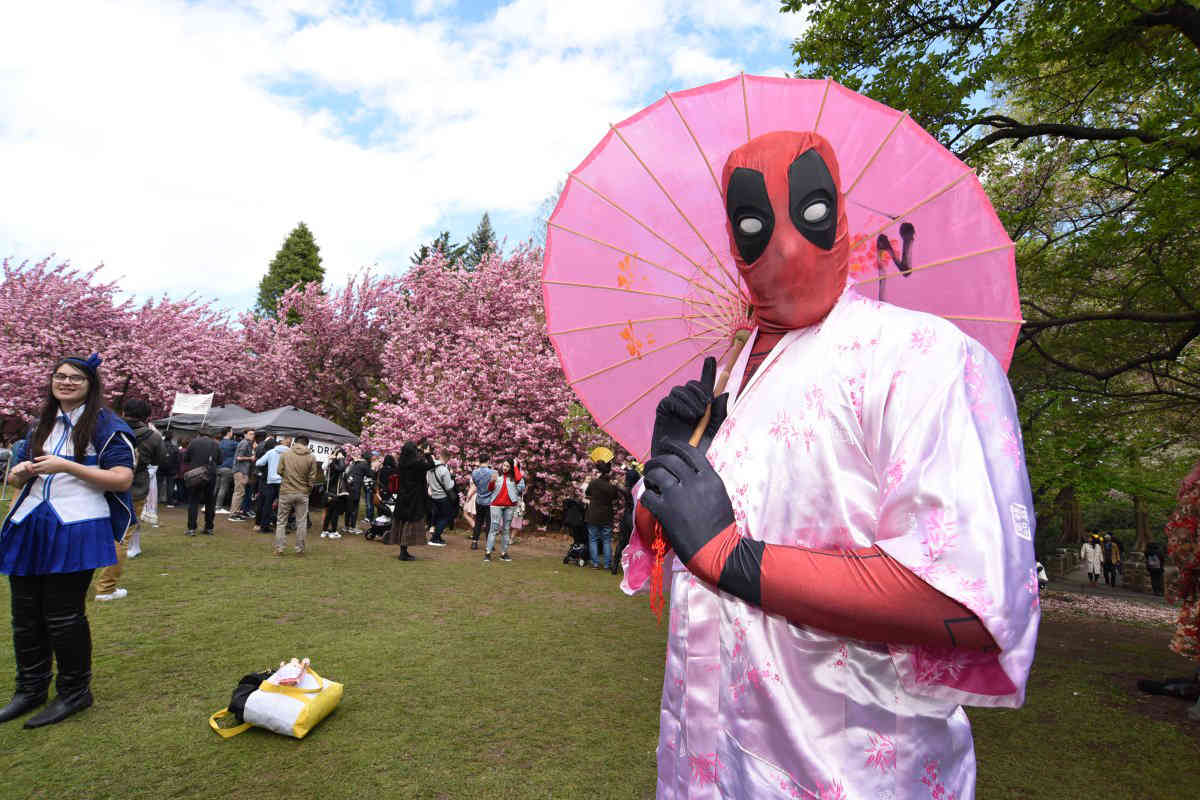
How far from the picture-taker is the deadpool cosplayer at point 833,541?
968mm

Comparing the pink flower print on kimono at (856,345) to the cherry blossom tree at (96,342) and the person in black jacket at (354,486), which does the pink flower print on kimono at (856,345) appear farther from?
the cherry blossom tree at (96,342)

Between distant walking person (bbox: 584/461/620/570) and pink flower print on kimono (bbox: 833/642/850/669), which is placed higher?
pink flower print on kimono (bbox: 833/642/850/669)

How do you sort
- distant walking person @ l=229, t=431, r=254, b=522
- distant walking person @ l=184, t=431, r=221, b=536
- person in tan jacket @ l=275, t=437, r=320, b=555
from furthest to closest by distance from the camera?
distant walking person @ l=229, t=431, r=254, b=522, distant walking person @ l=184, t=431, r=221, b=536, person in tan jacket @ l=275, t=437, r=320, b=555

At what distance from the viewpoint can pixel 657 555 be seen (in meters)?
1.55

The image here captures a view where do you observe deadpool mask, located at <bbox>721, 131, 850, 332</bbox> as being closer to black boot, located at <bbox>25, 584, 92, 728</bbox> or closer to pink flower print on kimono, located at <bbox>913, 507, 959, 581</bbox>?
pink flower print on kimono, located at <bbox>913, 507, 959, 581</bbox>

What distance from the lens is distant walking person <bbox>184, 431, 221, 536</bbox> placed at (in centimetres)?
1062

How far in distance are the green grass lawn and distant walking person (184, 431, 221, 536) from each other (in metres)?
2.43

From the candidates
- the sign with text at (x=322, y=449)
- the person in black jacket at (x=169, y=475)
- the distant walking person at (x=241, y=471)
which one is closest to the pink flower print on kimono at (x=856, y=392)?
the distant walking person at (x=241, y=471)

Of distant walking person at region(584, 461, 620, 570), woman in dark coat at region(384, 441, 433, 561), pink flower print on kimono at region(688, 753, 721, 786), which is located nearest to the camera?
pink flower print on kimono at region(688, 753, 721, 786)

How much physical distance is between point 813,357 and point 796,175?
0.39m

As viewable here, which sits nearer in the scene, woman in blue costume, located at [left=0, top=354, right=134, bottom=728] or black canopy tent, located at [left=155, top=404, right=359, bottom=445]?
woman in blue costume, located at [left=0, top=354, right=134, bottom=728]

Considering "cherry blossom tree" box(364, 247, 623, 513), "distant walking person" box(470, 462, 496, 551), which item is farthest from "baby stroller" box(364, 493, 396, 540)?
"cherry blossom tree" box(364, 247, 623, 513)

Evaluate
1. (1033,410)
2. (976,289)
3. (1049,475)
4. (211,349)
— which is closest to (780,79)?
(976,289)

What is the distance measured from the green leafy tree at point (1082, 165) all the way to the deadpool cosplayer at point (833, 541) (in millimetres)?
6147
